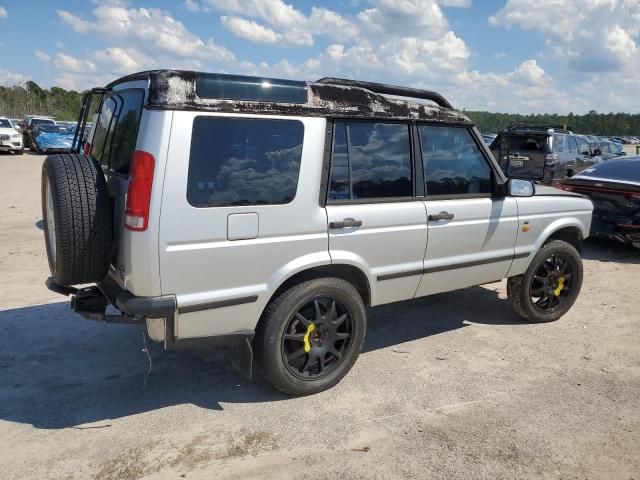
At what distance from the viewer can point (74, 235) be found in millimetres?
2926

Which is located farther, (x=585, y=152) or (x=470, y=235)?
(x=585, y=152)

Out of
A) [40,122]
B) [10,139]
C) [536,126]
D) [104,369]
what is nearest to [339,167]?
[104,369]

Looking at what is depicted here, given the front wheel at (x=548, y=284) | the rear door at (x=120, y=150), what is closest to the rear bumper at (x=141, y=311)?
the rear door at (x=120, y=150)

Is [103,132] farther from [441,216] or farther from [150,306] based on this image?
[441,216]

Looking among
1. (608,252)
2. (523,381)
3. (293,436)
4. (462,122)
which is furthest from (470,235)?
(608,252)

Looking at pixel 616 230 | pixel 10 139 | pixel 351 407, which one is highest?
pixel 10 139

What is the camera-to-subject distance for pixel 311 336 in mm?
3551

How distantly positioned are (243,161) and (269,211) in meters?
0.33

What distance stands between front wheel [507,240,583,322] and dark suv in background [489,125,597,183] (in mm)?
7149

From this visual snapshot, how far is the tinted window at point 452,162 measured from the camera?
3.98m

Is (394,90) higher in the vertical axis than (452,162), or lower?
higher

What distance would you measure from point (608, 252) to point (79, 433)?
8.00m

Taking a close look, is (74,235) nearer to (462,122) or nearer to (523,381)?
(462,122)

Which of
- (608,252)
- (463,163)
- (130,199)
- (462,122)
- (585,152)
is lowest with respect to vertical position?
(608,252)
